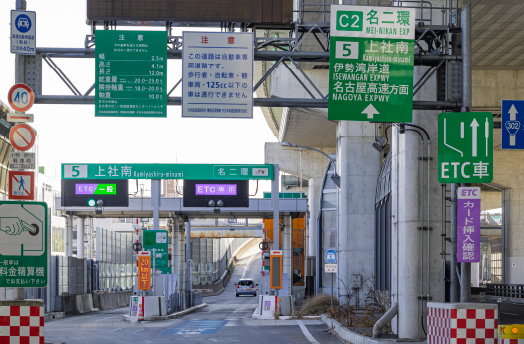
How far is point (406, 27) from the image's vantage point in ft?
59.2

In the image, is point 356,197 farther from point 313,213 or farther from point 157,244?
point 313,213

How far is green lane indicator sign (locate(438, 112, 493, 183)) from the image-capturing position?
50.2 ft

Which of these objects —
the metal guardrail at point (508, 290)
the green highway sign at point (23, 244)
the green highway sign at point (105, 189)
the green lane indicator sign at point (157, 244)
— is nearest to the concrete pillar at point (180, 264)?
the green highway sign at point (105, 189)

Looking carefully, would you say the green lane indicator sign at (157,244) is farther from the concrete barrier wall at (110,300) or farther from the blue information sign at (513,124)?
the blue information sign at (513,124)

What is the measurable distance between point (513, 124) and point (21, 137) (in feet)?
29.3

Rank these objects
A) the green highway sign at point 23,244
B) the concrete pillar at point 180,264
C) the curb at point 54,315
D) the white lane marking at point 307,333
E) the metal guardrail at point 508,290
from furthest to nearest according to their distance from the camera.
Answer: the concrete pillar at point 180,264, the metal guardrail at point 508,290, the curb at point 54,315, the white lane marking at point 307,333, the green highway sign at point 23,244

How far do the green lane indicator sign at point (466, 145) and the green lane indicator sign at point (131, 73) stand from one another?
6.58 meters

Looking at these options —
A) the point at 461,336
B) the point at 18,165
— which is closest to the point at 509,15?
the point at 461,336

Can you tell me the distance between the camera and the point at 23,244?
1306 cm

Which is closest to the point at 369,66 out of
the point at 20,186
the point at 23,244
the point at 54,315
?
the point at 20,186

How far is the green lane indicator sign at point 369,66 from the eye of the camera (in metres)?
17.8

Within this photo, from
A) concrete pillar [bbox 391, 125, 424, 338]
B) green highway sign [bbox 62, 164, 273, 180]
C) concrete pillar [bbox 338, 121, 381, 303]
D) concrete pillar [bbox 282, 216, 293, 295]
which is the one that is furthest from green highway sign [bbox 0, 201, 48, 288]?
concrete pillar [bbox 282, 216, 293, 295]

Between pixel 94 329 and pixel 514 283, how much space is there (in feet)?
103

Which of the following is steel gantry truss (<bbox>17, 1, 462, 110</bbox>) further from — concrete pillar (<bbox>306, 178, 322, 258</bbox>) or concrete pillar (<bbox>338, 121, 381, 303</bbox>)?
concrete pillar (<bbox>306, 178, 322, 258</bbox>)
